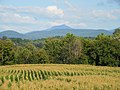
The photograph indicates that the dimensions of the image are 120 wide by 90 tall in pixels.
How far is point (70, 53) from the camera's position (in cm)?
9394

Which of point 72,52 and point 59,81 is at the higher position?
point 59,81

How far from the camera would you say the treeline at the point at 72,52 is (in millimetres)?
82625

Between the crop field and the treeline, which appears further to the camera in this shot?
the treeline

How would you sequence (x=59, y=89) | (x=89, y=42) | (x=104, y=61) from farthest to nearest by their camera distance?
(x=89, y=42), (x=104, y=61), (x=59, y=89)

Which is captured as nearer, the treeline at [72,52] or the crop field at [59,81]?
the crop field at [59,81]

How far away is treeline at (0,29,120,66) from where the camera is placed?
82.6m

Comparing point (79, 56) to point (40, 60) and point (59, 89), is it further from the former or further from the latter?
point (59, 89)

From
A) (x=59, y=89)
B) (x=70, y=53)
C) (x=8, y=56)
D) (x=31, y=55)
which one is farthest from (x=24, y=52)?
(x=59, y=89)

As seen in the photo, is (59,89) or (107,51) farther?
(107,51)

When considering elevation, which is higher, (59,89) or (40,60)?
(59,89)

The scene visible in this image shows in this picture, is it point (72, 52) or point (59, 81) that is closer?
point (59, 81)

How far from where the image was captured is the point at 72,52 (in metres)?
94.2

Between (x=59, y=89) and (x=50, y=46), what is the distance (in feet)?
260

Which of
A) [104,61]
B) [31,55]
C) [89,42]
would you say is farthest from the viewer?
[31,55]
